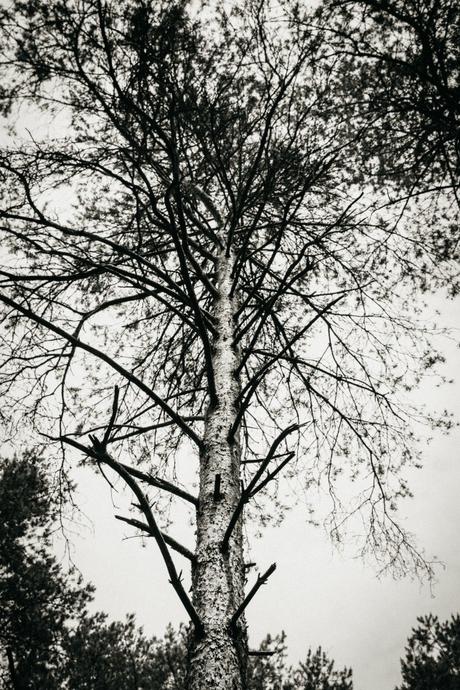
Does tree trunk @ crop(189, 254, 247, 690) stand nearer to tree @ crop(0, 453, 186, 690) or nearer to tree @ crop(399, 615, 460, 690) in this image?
tree @ crop(0, 453, 186, 690)

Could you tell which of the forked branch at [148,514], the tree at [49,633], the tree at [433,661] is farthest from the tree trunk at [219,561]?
the tree at [433,661]

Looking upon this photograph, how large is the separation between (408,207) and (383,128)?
0.84 m

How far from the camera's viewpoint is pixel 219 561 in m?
1.48

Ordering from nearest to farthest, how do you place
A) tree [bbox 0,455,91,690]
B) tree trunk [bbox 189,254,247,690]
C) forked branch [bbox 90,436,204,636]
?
forked branch [bbox 90,436,204,636] → tree trunk [bbox 189,254,247,690] → tree [bbox 0,455,91,690]

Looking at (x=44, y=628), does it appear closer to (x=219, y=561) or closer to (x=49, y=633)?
(x=49, y=633)

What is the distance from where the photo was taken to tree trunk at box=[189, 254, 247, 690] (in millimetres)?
1227

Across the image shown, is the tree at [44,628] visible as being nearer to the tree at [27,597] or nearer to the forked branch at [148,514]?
the tree at [27,597]

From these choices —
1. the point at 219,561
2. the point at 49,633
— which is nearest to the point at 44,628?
the point at 49,633

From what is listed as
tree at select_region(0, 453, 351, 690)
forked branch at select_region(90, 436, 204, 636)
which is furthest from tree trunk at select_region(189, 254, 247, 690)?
tree at select_region(0, 453, 351, 690)

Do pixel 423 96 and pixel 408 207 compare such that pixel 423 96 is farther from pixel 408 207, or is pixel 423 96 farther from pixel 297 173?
pixel 297 173

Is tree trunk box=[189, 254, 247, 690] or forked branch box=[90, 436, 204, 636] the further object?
tree trunk box=[189, 254, 247, 690]

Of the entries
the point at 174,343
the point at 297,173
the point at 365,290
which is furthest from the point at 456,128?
the point at 174,343

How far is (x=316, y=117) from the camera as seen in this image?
11.6 ft

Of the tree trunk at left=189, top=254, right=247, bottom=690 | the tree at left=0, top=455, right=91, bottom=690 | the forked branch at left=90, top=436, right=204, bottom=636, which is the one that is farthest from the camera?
the tree at left=0, top=455, right=91, bottom=690
